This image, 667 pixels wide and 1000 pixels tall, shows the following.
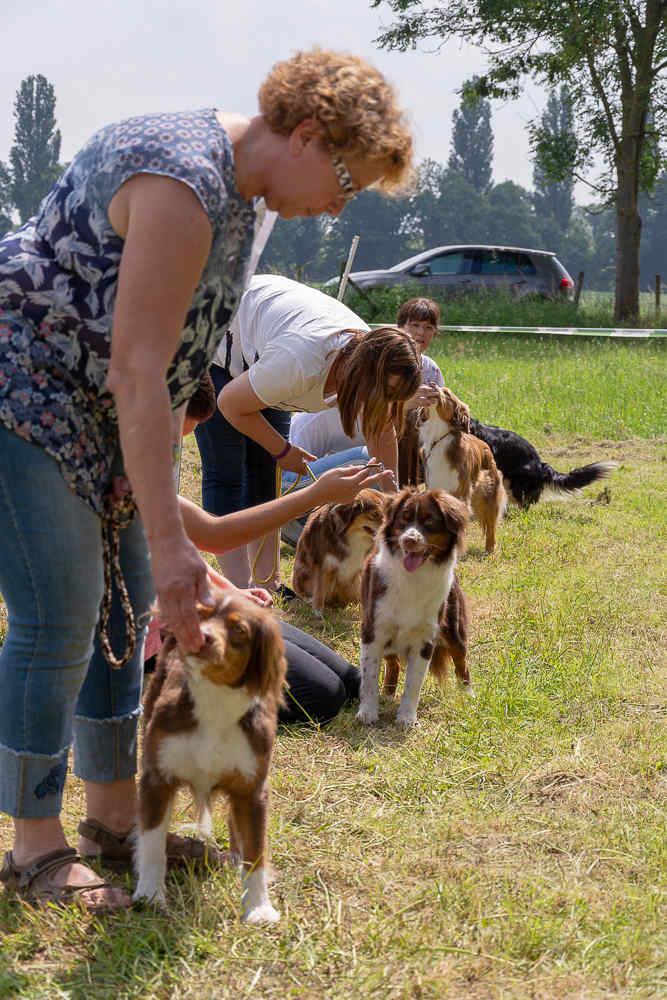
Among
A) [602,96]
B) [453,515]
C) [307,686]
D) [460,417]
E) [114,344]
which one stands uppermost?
[602,96]

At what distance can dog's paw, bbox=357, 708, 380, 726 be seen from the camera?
160 inches

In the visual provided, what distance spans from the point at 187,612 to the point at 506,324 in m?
22.4

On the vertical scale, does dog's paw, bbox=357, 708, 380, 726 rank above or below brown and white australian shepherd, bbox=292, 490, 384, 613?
below

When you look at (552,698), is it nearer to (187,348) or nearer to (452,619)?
(452,619)

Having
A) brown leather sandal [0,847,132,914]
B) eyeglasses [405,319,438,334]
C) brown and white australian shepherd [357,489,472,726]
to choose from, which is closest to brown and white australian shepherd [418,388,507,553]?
eyeglasses [405,319,438,334]

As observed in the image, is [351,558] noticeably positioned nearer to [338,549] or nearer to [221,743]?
[338,549]

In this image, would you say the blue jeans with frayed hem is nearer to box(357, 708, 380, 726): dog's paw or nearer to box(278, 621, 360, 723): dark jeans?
box(278, 621, 360, 723): dark jeans

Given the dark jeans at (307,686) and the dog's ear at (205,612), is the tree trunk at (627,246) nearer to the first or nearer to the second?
the dark jeans at (307,686)

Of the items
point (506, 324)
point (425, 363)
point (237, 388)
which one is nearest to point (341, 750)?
point (237, 388)

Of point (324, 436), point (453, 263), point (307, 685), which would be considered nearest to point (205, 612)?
point (307, 685)

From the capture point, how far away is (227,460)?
472 centimetres

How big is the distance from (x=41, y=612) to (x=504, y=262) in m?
25.2

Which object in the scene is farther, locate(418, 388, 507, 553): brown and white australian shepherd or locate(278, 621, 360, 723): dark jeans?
locate(418, 388, 507, 553): brown and white australian shepherd

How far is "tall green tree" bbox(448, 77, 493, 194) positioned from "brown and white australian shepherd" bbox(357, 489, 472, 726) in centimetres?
9690
